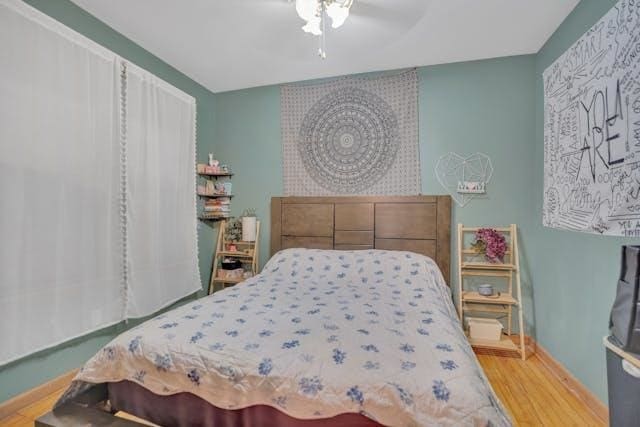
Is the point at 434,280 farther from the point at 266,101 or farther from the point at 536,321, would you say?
the point at 266,101

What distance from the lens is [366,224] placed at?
2883 mm

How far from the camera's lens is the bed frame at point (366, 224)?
8.95 ft

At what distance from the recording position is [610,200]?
1.55 meters

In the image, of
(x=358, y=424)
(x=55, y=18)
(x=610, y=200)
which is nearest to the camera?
(x=358, y=424)

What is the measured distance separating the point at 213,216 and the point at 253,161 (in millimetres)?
745

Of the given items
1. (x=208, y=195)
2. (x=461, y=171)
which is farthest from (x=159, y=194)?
(x=461, y=171)

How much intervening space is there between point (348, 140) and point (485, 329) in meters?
2.10

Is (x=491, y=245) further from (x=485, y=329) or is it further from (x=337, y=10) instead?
(x=337, y=10)

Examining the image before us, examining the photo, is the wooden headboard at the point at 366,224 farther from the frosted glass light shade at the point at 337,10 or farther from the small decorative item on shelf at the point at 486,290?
the frosted glass light shade at the point at 337,10

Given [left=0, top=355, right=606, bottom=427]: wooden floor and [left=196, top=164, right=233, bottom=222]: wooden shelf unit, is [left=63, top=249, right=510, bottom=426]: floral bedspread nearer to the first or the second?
[left=0, top=355, right=606, bottom=427]: wooden floor

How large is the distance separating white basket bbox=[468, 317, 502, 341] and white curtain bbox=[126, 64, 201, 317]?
8.42 ft

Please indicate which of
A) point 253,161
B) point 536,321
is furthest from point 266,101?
point 536,321

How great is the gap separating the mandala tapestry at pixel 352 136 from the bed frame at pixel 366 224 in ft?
0.42

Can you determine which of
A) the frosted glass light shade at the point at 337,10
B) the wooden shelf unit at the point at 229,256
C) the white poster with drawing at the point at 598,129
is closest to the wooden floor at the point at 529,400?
the white poster with drawing at the point at 598,129
